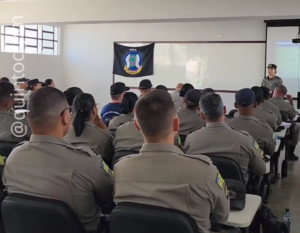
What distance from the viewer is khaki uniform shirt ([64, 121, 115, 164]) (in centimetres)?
331

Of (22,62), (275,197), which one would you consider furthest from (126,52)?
(275,197)

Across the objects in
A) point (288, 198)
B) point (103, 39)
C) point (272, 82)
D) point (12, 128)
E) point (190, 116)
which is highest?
point (103, 39)

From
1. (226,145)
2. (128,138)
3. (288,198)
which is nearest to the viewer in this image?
(226,145)

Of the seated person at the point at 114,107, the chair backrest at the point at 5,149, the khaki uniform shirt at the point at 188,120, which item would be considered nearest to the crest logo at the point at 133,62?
the seated person at the point at 114,107

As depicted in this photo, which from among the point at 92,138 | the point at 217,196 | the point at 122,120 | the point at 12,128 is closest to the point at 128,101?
the point at 122,120

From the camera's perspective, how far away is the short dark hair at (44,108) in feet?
6.39

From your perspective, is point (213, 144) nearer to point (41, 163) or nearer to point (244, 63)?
point (41, 163)

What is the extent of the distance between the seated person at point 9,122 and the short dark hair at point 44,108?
1935mm

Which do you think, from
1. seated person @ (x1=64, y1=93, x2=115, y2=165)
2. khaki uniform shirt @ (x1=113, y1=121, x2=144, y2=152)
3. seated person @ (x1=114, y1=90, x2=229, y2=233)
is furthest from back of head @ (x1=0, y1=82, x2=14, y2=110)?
seated person @ (x1=114, y1=90, x2=229, y2=233)

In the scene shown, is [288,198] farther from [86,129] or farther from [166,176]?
[166,176]

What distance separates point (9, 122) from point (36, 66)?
7191mm

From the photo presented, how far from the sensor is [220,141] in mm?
2920

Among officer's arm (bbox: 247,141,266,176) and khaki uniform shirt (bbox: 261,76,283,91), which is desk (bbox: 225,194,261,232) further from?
khaki uniform shirt (bbox: 261,76,283,91)

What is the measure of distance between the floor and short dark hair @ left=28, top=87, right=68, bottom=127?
259cm
